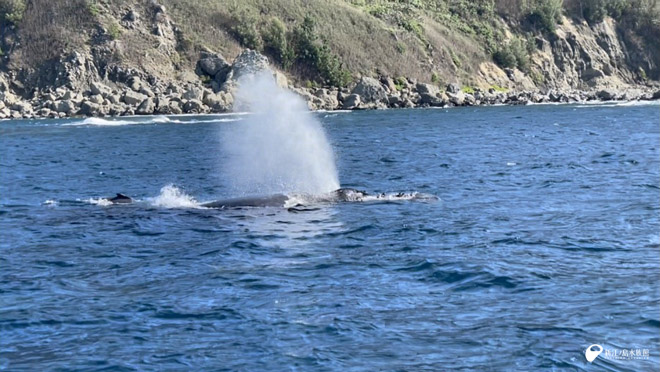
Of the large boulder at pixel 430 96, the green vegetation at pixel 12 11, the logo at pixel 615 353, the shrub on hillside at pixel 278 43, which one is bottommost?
the large boulder at pixel 430 96

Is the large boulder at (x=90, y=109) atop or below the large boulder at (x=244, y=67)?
below

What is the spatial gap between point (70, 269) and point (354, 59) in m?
75.4

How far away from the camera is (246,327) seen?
14.3 metres

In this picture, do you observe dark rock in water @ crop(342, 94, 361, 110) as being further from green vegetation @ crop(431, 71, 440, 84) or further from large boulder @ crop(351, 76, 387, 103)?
green vegetation @ crop(431, 71, 440, 84)

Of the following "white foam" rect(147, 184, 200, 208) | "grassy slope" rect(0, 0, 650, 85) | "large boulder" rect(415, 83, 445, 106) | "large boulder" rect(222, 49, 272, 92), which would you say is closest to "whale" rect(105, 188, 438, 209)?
"white foam" rect(147, 184, 200, 208)

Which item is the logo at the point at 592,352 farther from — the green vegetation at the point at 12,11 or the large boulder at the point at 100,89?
the green vegetation at the point at 12,11

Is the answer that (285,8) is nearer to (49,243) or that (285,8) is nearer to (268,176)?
(268,176)

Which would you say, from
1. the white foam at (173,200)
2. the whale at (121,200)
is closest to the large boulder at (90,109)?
the white foam at (173,200)

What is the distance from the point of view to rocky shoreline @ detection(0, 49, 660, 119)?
76.1 metres

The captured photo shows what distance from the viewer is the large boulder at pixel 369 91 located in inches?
3305

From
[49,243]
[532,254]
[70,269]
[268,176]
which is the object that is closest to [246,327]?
[70,269]

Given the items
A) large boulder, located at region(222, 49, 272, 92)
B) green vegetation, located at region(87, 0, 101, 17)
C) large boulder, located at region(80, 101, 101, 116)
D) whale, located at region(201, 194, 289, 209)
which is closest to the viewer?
whale, located at region(201, 194, 289, 209)

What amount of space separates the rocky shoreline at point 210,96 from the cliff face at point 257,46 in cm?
35

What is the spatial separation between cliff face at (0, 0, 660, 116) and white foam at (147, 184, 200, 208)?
5275cm
